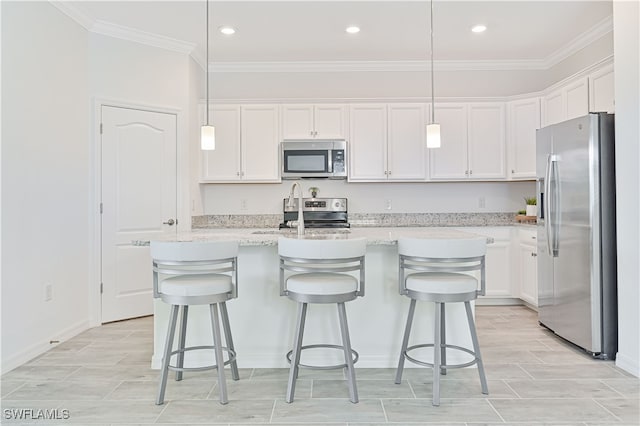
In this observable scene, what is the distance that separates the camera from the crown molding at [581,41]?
13.0 ft

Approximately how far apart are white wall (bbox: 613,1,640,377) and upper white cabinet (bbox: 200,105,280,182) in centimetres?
316

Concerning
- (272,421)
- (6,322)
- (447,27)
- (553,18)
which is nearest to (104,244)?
(6,322)

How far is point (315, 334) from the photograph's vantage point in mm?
2809

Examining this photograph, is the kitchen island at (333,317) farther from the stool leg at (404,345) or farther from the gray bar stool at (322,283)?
the gray bar stool at (322,283)

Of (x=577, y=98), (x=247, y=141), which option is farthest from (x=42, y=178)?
(x=577, y=98)

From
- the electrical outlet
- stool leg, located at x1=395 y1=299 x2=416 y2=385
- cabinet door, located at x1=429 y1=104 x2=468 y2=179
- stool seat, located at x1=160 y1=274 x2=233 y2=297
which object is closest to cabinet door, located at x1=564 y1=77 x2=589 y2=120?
cabinet door, located at x1=429 y1=104 x2=468 y2=179

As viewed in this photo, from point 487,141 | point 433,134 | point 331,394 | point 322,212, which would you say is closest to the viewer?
point 331,394

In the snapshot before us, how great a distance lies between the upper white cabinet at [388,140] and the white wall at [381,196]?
354 mm

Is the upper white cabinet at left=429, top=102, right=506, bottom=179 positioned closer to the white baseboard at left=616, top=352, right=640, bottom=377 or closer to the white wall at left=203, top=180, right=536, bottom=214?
the white wall at left=203, top=180, right=536, bottom=214

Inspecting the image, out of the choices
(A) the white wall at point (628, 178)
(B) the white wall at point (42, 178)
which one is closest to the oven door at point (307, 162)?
(B) the white wall at point (42, 178)

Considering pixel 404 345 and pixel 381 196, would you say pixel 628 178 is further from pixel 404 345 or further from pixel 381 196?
pixel 381 196

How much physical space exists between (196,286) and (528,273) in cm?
338

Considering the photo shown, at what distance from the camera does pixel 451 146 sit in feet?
15.6

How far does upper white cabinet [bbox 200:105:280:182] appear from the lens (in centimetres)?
477
